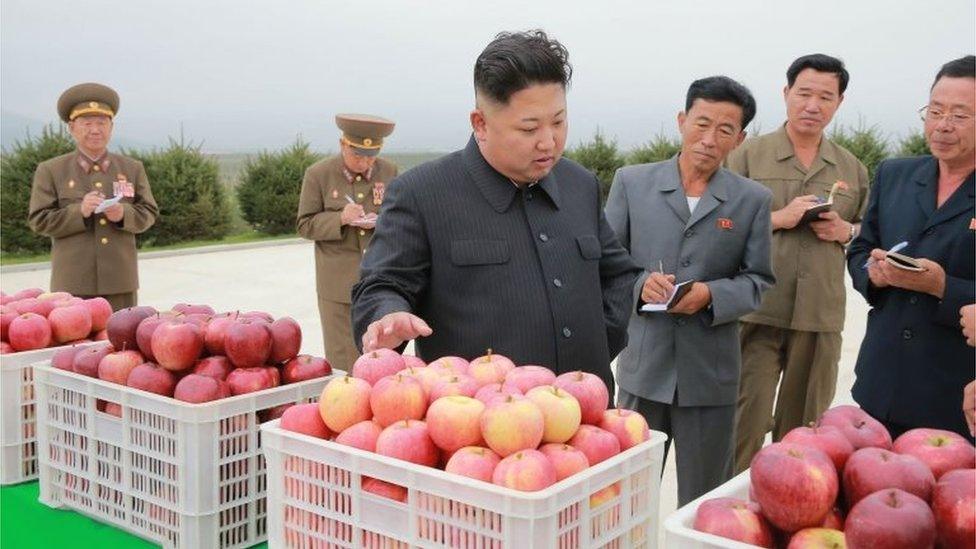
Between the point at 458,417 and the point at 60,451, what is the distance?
1248 millimetres

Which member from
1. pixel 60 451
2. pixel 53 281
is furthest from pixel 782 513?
pixel 53 281

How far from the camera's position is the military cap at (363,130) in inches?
207

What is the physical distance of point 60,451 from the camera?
220 centimetres

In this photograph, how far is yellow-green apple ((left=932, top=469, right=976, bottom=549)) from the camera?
1189mm

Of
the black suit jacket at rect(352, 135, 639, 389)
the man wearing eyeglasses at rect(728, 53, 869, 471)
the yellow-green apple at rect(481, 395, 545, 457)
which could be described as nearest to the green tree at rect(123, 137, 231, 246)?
the man wearing eyeglasses at rect(728, 53, 869, 471)

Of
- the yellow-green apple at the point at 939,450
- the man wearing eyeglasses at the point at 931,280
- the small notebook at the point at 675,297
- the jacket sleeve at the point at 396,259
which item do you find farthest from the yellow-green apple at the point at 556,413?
the man wearing eyeglasses at the point at 931,280

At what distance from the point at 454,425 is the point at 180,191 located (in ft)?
53.1

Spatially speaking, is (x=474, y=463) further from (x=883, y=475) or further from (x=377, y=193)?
(x=377, y=193)

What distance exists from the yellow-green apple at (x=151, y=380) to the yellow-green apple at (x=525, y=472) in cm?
103

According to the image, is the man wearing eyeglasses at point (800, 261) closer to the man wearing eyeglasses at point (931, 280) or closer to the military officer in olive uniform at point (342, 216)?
the man wearing eyeglasses at point (931, 280)

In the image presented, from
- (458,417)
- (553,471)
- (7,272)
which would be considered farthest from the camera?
(7,272)

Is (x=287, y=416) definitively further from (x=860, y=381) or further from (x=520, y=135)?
(x=860, y=381)

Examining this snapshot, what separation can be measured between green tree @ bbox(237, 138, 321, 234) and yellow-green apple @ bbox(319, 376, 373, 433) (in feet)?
54.6

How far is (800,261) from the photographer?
391 cm
